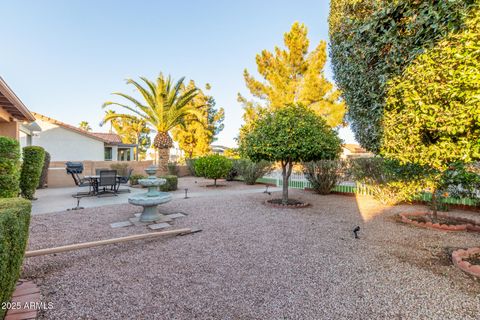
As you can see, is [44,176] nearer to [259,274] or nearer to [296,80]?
[259,274]

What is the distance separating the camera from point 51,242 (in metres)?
4.18

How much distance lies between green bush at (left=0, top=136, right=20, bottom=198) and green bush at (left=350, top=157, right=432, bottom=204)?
8716 millimetres

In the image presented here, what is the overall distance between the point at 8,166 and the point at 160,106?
27.6ft

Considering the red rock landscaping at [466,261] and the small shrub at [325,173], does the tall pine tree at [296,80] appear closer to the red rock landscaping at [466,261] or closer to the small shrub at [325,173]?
the small shrub at [325,173]

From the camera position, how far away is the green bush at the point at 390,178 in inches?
169

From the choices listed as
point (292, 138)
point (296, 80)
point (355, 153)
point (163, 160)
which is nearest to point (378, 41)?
point (292, 138)

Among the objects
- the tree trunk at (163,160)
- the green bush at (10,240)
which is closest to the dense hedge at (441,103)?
the green bush at (10,240)

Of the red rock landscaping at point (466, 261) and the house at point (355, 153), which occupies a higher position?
the house at point (355, 153)

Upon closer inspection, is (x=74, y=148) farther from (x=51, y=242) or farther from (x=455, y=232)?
(x=455, y=232)

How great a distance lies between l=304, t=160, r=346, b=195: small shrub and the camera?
30.9 ft

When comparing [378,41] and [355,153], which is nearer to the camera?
[378,41]

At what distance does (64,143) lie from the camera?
18969 millimetres

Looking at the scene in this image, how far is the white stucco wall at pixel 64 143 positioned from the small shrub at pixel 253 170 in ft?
49.8

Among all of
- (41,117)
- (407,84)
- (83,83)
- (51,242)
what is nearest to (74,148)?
(41,117)
